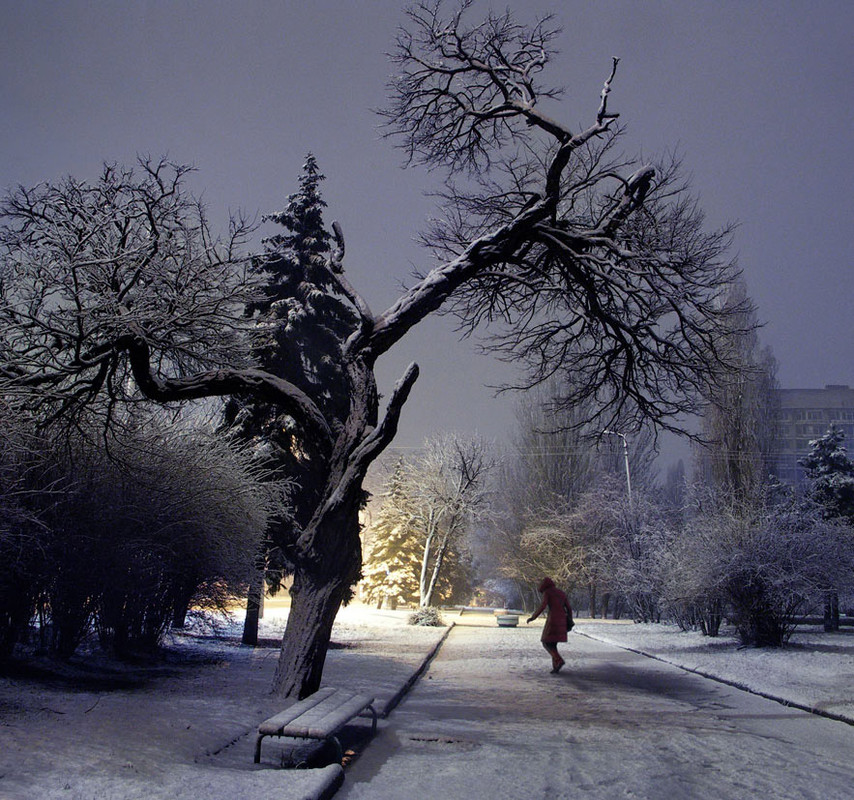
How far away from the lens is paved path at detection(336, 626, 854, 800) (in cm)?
555

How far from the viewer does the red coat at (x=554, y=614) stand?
14.2 meters

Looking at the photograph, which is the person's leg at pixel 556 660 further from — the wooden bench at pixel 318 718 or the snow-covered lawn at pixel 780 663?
the wooden bench at pixel 318 718

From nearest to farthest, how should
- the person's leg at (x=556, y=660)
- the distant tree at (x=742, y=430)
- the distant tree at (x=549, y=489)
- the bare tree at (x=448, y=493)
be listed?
1. the person's leg at (x=556, y=660)
2. the distant tree at (x=742, y=430)
3. the bare tree at (x=448, y=493)
4. the distant tree at (x=549, y=489)

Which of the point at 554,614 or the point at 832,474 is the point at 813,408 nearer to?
the point at 832,474

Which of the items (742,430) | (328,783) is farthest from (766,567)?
(328,783)

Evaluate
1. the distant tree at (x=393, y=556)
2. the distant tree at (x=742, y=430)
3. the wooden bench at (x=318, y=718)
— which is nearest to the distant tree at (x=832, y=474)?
the distant tree at (x=742, y=430)

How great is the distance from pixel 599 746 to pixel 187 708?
4.15 metres

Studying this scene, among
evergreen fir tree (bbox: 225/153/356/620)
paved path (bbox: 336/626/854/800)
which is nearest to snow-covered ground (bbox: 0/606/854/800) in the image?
paved path (bbox: 336/626/854/800)

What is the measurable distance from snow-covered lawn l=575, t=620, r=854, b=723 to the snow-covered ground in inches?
1.3

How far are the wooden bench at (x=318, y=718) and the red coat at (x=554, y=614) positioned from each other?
718 cm

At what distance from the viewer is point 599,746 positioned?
699 centimetres

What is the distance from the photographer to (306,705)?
6.53 meters

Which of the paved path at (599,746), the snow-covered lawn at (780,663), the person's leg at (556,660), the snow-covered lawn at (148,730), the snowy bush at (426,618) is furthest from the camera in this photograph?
the snowy bush at (426,618)

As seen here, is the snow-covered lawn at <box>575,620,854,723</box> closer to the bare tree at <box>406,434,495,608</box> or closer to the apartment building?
the bare tree at <box>406,434,495,608</box>
